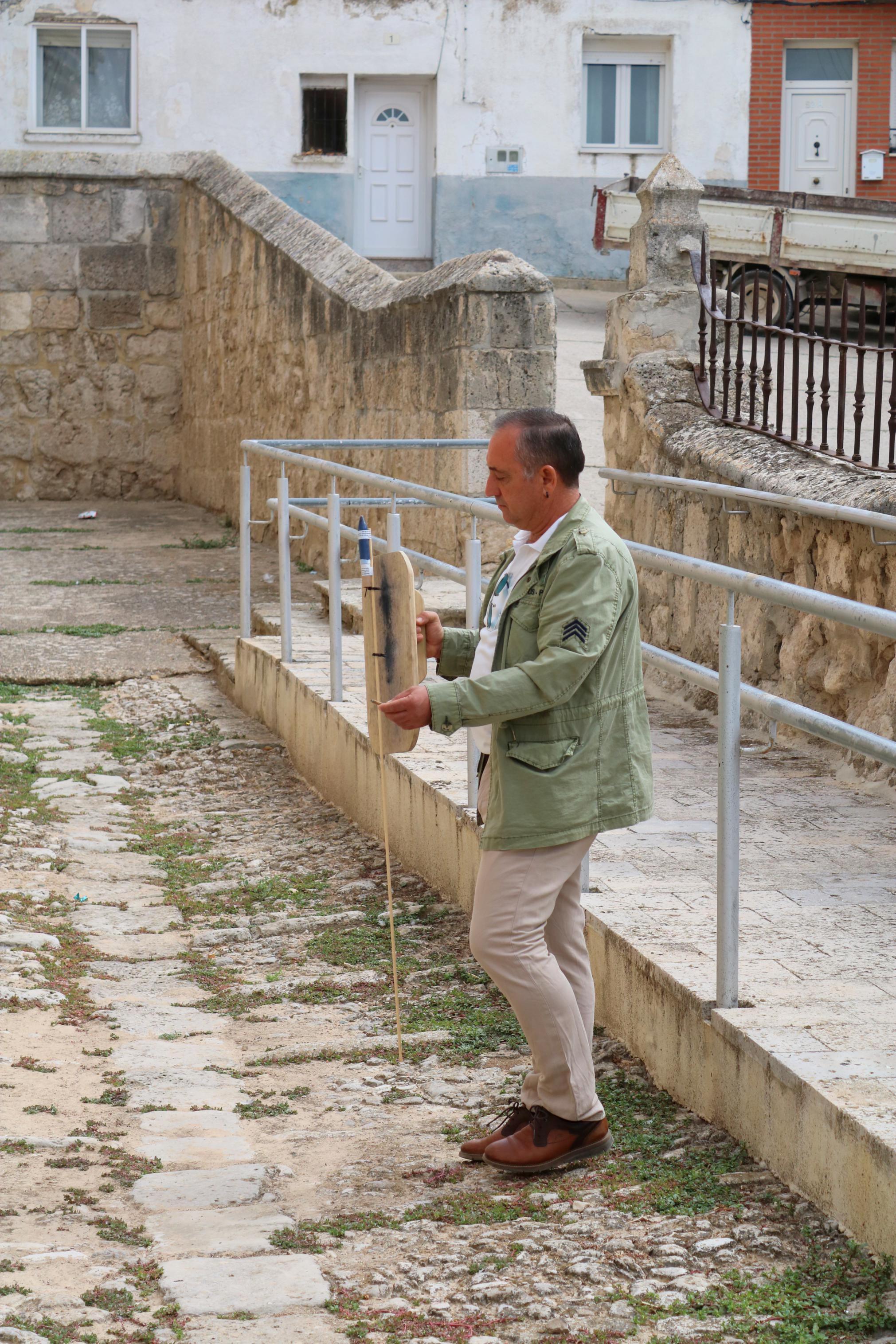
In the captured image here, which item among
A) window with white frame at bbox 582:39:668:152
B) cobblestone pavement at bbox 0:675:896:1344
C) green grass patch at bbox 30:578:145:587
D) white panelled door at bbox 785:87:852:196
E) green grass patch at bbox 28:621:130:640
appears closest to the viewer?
cobblestone pavement at bbox 0:675:896:1344

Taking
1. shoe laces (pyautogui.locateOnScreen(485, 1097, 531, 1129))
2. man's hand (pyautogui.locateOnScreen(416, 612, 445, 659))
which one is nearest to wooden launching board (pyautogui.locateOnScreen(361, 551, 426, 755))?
man's hand (pyautogui.locateOnScreen(416, 612, 445, 659))

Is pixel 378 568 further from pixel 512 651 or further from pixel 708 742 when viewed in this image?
pixel 708 742

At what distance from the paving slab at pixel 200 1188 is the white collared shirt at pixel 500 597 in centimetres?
94

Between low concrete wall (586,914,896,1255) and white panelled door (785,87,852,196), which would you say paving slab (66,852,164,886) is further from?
white panelled door (785,87,852,196)

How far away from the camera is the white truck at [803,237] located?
50.0 ft

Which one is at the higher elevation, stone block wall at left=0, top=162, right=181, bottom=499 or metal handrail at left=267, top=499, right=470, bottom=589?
stone block wall at left=0, top=162, right=181, bottom=499

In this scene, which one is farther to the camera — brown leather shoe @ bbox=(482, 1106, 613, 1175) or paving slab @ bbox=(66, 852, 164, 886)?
paving slab @ bbox=(66, 852, 164, 886)

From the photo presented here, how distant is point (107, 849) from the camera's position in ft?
19.8

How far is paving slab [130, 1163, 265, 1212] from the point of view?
3.11 m

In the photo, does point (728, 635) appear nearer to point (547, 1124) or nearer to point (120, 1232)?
A: point (547, 1124)

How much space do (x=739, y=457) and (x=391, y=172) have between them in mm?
15711

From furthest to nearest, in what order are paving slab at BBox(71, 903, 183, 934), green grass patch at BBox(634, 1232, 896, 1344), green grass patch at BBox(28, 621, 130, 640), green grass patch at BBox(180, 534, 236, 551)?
green grass patch at BBox(180, 534, 236, 551)
green grass patch at BBox(28, 621, 130, 640)
paving slab at BBox(71, 903, 183, 934)
green grass patch at BBox(634, 1232, 896, 1344)

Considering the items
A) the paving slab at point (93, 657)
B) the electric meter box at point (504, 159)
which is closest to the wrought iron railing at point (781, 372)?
the paving slab at point (93, 657)

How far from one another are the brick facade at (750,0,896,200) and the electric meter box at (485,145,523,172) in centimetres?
289
